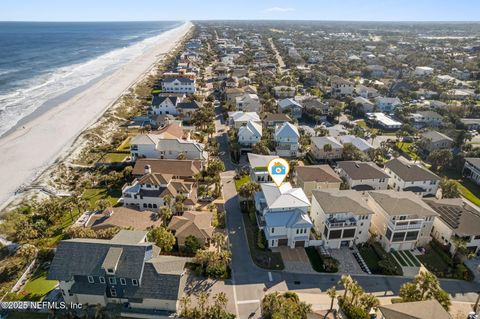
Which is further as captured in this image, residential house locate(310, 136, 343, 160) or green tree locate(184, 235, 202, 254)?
residential house locate(310, 136, 343, 160)

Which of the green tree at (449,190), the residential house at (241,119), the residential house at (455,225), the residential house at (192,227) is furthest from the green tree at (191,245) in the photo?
the residential house at (241,119)

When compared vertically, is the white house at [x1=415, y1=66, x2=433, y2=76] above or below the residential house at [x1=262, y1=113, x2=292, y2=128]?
above

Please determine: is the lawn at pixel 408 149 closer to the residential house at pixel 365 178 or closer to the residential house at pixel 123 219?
the residential house at pixel 365 178

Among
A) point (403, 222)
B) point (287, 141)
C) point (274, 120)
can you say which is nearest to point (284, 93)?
point (274, 120)

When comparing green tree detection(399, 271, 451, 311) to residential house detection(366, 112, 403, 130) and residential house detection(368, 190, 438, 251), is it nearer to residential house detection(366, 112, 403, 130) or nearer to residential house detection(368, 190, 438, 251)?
residential house detection(368, 190, 438, 251)

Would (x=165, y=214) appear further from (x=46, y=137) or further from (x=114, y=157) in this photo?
(x=46, y=137)

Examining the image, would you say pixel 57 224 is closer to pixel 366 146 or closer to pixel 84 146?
pixel 84 146

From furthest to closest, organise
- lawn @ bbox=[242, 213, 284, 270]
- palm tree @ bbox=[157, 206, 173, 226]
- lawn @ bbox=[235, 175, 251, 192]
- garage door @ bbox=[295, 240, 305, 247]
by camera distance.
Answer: lawn @ bbox=[235, 175, 251, 192] < palm tree @ bbox=[157, 206, 173, 226] < garage door @ bbox=[295, 240, 305, 247] < lawn @ bbox=[242, 213, 284, 270]

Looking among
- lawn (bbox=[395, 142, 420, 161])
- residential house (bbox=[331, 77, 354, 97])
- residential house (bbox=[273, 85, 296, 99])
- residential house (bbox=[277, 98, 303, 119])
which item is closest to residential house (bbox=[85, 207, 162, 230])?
lawn (bbox=[395, 142, 420, 161])

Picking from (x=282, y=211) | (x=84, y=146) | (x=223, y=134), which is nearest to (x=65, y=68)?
(x=84, y=146)
